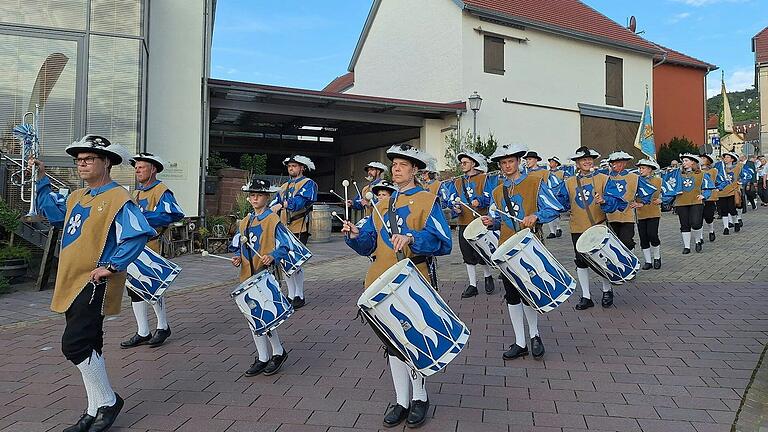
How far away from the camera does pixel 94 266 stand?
12.4 feet

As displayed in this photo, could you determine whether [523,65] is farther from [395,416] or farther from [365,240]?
[395,416]

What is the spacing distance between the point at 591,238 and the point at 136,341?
4867 millimetres

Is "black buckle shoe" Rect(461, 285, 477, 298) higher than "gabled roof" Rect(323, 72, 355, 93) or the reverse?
the reverse

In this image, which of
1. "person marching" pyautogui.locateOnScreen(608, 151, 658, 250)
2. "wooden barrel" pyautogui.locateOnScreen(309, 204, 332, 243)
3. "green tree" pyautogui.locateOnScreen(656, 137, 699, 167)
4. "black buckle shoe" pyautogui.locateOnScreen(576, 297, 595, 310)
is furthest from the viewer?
"green tree" pyautogui.locateOnScreen(656, 137, 699, 167)

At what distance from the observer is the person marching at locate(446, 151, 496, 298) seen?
7.60 m

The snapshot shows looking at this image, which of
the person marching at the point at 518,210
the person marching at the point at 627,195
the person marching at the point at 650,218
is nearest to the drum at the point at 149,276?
the person marching at the point at 518,210

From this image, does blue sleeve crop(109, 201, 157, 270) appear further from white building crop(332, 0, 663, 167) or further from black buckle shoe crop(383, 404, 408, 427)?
white building crop(332, 0, 663, 167)

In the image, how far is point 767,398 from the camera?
403 cm

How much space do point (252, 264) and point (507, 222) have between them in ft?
7.57

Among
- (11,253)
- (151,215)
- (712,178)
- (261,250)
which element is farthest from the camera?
(712,178)

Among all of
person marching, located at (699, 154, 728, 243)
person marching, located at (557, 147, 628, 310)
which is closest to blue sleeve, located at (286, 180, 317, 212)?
person marching, located at (557, 147, 628, 310)

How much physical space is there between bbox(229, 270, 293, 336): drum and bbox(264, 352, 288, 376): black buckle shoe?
362mm

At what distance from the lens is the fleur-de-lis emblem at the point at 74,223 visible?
383 centimetres

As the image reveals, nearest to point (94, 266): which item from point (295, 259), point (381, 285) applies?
point (381, 285)
